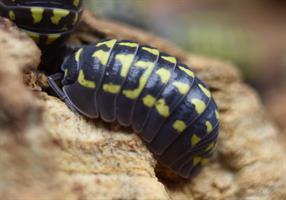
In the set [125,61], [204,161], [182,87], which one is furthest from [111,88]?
[204,161]

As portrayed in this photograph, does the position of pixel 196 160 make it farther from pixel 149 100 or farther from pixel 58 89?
pixel 58 89

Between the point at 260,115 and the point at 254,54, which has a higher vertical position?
the point at 260,115

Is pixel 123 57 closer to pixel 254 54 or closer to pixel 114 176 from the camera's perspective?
pixel 114 176

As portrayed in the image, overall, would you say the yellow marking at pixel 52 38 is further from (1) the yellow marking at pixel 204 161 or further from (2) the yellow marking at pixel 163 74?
(1) the yellow marking at pixel 204 161

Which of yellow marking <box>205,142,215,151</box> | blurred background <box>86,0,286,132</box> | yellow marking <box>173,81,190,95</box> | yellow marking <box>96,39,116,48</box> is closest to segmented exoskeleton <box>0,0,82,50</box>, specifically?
yellow marking <box>96,39,116,48</box>

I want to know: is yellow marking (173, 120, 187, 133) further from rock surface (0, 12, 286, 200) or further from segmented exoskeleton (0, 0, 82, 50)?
segmented exoskeleton (0, 0, 82, 50)

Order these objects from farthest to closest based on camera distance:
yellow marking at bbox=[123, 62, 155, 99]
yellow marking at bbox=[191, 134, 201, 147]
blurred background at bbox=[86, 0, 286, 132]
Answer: blurred background at bbox=[86, 0, 286, 132] → yellow marking at bbox=[191, 134, 201, 147] → yellow marking at bbox=[123, 62, 155, 99]

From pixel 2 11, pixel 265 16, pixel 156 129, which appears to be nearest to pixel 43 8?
pixel 2 11
